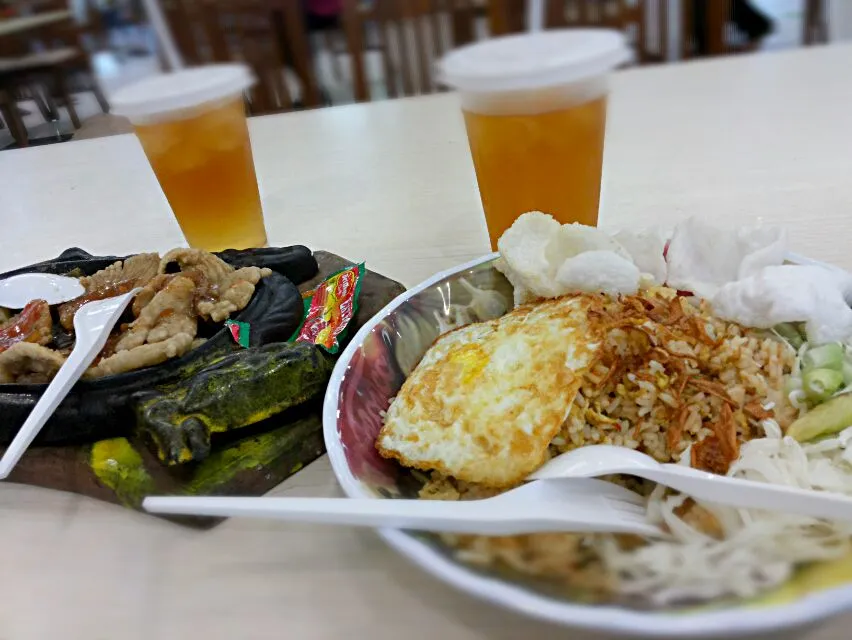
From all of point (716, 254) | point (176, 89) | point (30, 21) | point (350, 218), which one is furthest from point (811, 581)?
point (30, 21)

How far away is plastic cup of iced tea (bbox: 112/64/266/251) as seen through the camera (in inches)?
35.6

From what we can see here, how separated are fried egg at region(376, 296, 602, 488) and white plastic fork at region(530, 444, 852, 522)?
0.03 metres

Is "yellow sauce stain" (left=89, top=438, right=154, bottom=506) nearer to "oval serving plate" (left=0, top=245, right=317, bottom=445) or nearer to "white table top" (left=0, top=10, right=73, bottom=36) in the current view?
"oval serving plate" (left=0, top=245, right=317, bottom=445)

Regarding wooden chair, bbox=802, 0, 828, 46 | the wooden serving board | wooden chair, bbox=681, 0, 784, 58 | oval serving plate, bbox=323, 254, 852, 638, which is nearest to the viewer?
oval serving plate, bbox=323, 254, 852, 638

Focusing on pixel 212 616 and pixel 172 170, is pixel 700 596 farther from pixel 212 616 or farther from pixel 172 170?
pixel 172 170

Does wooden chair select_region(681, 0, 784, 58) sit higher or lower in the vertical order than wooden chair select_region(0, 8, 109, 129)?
lower

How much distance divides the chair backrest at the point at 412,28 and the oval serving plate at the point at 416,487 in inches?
11.2

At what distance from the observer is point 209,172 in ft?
3.37

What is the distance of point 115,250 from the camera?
4.36ft

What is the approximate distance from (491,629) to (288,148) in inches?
61.4

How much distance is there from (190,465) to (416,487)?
23 cm

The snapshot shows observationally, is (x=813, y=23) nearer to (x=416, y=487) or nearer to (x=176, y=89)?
(x=176, y=89)

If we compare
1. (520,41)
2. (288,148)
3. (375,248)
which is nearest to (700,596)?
(520,41)

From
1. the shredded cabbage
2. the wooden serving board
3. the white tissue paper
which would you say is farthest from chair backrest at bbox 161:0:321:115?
the shredded cabbage
